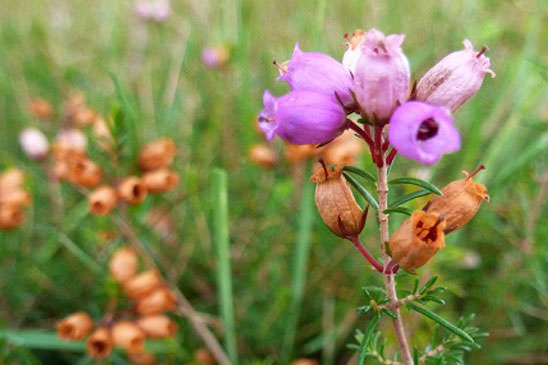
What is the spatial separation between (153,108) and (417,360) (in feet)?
8.72

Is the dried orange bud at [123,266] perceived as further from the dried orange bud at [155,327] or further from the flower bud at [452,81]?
the flower bud at [452,81]

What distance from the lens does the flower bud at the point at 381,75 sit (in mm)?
910

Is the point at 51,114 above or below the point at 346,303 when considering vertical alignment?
above

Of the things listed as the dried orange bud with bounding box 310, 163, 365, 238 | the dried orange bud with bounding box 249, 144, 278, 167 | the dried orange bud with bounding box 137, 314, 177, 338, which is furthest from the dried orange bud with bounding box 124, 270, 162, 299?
the dried orange bud with bounding box 310, 163, 365, 238

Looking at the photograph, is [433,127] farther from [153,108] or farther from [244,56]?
→ [153,108]

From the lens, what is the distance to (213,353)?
2.02 metres

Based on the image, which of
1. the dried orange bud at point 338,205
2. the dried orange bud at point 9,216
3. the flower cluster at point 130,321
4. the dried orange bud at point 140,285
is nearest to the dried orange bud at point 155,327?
the flower cluster at point 130,321

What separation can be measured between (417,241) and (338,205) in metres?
0.18

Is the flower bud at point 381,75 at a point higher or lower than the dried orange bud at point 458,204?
higher

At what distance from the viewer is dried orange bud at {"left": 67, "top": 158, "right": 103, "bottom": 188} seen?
1999 mm

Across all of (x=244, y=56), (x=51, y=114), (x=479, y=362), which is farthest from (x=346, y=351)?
(x=51, y=114)

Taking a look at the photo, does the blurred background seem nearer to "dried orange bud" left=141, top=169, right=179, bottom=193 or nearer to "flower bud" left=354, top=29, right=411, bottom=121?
"dried orange bud" left=141, top=169, right=179, bottom=193

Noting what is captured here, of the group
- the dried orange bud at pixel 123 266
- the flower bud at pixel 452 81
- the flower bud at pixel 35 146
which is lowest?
the dried orange bud at pixel 123 266

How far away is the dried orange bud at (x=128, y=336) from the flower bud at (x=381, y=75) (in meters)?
1.27
